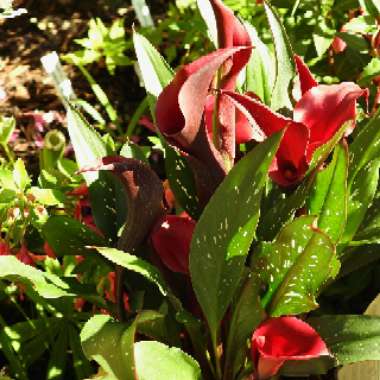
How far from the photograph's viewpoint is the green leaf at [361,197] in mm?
974

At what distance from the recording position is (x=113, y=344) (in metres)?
0.82

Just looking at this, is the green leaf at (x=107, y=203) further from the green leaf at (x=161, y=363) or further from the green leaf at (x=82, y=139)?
the green leaf at (x=161, y=363)

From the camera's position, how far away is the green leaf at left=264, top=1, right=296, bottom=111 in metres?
0.99

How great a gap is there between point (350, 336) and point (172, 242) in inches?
9.9

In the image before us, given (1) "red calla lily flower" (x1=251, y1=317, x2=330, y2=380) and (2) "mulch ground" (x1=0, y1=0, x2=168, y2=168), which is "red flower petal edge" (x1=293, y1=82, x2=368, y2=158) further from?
(2) "mulch ground" (x1=0, y1=0, x2=168, y2=168)

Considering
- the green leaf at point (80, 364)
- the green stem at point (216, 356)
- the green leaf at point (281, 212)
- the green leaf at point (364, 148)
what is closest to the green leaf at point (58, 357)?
the green leaf at point (80, 364)

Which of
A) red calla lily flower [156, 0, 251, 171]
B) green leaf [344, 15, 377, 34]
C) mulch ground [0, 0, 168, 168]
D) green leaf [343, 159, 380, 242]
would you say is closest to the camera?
red calla lily flower [156, 0, 251, 171]

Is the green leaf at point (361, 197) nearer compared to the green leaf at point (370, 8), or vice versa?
the green leaf at point (361, 197)

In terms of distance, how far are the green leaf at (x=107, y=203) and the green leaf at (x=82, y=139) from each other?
1.5 inches

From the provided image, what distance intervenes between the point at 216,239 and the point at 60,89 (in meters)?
0.85

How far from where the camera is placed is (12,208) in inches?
46.2

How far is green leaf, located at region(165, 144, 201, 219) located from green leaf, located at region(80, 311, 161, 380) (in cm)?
19

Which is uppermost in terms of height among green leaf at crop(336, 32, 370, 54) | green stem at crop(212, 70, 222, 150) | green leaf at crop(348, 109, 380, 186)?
green stem at crop(212, 70, 222, 150)

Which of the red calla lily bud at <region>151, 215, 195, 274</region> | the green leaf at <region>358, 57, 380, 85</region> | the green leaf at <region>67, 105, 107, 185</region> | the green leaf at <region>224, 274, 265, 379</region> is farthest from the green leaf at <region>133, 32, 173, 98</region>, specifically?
the green leaf at <region>358, 57, 380, 85</region>
